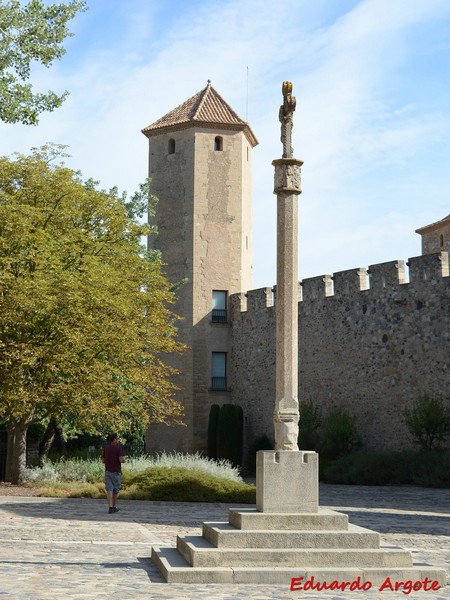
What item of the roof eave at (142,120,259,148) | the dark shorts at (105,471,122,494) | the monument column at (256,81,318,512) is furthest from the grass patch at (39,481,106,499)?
the roof eave at (142,120,259,148)

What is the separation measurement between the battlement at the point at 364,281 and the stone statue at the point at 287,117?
1708 cm

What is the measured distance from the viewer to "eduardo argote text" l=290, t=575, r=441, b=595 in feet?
30.9

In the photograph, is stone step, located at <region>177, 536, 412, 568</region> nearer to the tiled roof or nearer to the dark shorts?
the dark shorts

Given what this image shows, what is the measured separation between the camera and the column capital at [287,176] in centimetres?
1202

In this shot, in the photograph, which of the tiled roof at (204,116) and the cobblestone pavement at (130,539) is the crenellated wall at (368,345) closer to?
the cobblestone pavement at (130,539)

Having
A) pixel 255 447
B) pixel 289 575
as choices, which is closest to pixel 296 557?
pixel 289 575

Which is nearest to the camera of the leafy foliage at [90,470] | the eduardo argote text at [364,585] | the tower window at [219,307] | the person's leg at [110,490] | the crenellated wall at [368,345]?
the eduardo argote text at [364,585]

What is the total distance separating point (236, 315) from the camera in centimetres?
3784

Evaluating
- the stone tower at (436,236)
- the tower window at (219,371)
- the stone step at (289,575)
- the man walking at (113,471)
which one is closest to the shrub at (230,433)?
the tower window at (219,371)

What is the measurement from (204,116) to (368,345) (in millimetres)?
11839

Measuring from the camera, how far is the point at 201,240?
37281 millimetres

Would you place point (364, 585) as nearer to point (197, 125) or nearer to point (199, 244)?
point (199, 244)

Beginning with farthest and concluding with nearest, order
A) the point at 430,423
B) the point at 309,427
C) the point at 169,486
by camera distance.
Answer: the point at 309,427 < the point at 430,423 < the point at 169,486

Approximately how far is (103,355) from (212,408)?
12.6m
